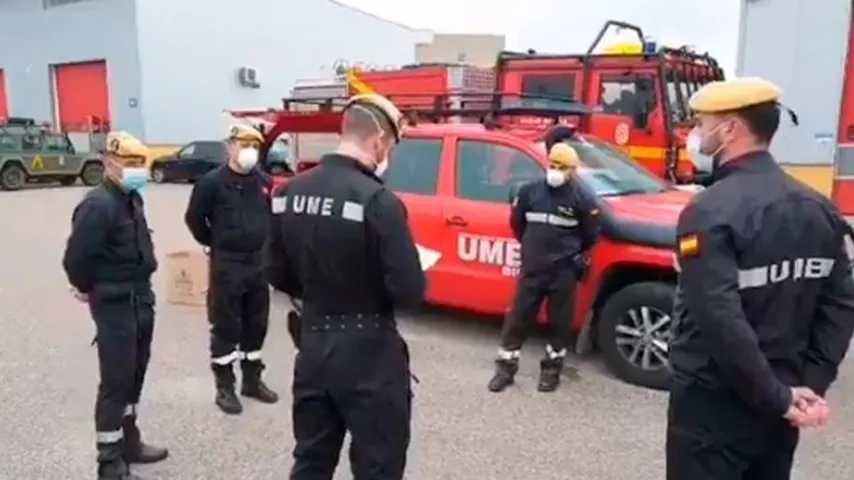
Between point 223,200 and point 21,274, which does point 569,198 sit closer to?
point 223,200

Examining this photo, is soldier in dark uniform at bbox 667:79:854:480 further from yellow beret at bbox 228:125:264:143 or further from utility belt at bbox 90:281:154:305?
yellow beret at bbox 228:125:264:143

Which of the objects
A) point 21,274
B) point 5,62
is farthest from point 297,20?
point 21,274

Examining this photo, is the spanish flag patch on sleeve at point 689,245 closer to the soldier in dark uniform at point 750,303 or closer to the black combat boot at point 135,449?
the soldier in dark uniform at point 750,303

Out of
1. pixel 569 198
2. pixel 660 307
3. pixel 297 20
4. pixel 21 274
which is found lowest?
pixel 21 274

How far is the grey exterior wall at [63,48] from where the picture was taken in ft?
86.1

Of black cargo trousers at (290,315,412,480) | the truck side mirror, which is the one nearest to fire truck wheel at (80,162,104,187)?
the truck side mirror

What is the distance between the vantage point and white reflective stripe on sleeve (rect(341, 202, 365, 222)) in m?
2.37

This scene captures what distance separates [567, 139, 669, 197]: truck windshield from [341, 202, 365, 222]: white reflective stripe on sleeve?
10.8 feet

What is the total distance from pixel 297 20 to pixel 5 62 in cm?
1153

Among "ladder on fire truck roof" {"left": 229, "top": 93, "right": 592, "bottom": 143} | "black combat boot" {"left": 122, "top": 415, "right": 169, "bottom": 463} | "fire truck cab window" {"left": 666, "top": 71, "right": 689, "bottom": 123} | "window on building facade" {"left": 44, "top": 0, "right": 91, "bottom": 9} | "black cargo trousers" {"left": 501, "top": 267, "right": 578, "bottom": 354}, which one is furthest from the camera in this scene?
"window on building facade" {"left": 44, "top": 0, "right": 91, "bottom": 9}

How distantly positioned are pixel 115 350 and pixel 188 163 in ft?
67.8

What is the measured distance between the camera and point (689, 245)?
212 cm

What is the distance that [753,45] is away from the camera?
13.7 metres

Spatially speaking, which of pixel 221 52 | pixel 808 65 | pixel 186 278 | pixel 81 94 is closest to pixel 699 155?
pixel 186 278
